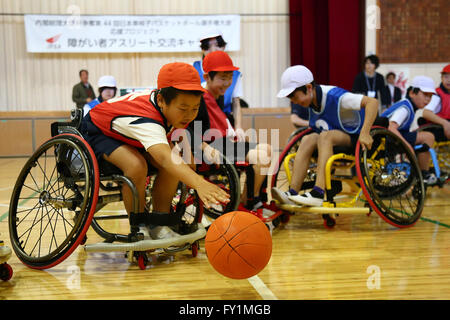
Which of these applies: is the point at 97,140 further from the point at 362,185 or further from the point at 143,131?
the point at 362,185

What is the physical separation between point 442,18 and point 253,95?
353cm

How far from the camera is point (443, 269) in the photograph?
206 centimetres

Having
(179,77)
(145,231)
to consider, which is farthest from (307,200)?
(179,77)

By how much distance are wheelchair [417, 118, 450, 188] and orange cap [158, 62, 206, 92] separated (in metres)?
2.29

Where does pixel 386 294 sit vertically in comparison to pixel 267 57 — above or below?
below

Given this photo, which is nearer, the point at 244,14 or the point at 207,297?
the point at 207,297

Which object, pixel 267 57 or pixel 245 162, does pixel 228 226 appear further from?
pixel 267 57

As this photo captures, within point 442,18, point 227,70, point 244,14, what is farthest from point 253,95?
point 227,70

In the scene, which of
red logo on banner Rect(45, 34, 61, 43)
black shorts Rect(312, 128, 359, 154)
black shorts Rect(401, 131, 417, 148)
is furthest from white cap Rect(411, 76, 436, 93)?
red logo on banner Rect(45, 34, 61, 43)

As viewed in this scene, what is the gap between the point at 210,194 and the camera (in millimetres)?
1554

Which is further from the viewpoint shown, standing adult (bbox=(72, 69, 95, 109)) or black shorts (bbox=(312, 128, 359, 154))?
standing adult (bbox=(72, 69, 95, 109))

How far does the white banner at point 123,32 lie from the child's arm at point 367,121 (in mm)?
6458

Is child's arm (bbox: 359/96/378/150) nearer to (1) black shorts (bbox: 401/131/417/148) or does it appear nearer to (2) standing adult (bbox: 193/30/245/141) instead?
(2) standing adult (bbox: 193/30/245/141)

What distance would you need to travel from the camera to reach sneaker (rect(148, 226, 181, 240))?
6.82ft
